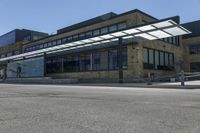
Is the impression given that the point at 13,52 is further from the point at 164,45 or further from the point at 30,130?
the point at 30,130

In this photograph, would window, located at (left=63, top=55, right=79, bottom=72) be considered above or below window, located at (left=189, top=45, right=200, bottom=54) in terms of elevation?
below

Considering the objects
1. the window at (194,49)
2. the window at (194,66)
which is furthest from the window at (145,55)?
the window at (194,49)

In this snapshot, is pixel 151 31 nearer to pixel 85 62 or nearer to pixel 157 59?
pixel 157 59

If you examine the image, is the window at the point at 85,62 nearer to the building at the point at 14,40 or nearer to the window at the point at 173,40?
the window at the point at 173,40

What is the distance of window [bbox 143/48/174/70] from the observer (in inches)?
1479

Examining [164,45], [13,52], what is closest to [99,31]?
[164,45]

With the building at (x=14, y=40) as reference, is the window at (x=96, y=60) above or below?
below

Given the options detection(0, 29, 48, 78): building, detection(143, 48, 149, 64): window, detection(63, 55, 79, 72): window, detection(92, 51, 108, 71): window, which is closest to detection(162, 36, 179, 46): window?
detection(143, 48, 149, 64): window

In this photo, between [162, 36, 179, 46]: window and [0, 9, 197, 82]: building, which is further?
[162, 36, 179, 46]: window

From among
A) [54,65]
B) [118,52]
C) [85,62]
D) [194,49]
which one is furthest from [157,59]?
[54,65]

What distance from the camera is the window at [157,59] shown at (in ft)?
123

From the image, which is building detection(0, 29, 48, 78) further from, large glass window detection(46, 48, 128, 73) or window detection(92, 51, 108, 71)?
window detection(92, 51, 108, 71)

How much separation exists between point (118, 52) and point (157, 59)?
26.7 ft

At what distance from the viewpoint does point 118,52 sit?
34000 millimetres
